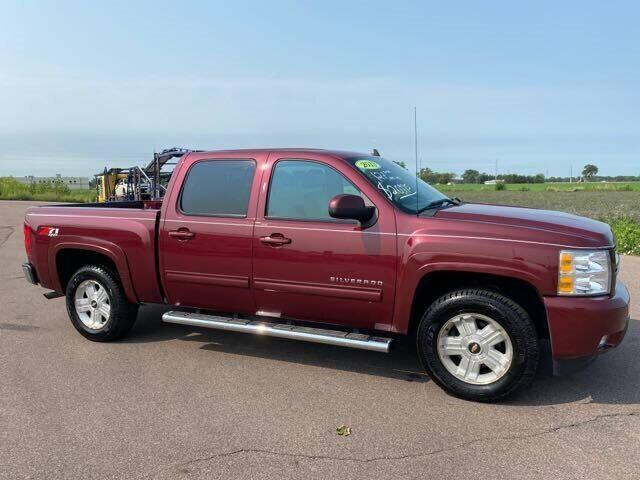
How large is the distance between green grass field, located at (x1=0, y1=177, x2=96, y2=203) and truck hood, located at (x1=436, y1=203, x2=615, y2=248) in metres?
35.6

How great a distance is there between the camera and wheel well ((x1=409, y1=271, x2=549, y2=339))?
4156mm

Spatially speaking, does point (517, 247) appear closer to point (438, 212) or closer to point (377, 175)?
point (438, 212)

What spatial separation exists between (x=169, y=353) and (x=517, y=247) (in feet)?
Answer: 10.9

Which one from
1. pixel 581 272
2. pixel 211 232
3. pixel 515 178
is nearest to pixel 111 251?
pixel 211 232

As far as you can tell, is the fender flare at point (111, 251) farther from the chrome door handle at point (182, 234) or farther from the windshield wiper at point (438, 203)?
the windshield wiper at point (438, 203)

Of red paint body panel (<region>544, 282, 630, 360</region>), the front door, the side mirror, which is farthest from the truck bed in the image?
red paint body panel (<region>544, 282, 630, 360</region>)

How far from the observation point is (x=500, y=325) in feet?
13.3

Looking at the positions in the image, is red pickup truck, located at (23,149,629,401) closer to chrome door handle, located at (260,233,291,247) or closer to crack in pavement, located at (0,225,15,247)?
chrome door handle, located at (260,233,291,247)

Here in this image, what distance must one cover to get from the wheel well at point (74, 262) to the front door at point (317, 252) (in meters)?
1.88

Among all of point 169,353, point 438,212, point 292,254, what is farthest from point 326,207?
point 169,353

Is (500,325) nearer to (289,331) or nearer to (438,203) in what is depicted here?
(438,203)

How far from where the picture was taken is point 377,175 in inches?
185

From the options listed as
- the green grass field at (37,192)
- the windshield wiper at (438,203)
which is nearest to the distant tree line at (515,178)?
the windshield wiper at (438,203)

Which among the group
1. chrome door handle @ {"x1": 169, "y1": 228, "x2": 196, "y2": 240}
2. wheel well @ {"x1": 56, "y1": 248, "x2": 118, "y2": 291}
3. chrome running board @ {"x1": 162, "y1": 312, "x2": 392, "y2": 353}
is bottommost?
chrome running board @ {"x1": 162, "y1": 312, "x2": 392, "y2": 353}
